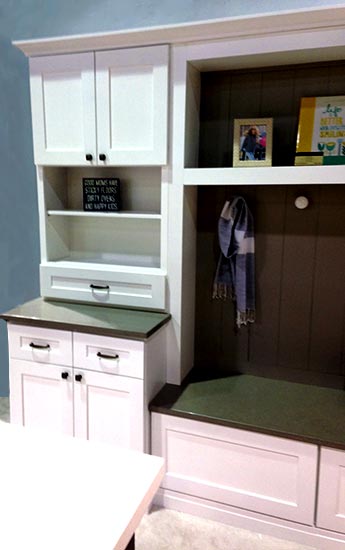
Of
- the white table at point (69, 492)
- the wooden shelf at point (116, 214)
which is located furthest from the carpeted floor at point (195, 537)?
the wooden shelf at point (116, 214)

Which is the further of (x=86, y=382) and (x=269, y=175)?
(x=86, y=382)

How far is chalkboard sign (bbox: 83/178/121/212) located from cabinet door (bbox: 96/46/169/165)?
22 centimetres

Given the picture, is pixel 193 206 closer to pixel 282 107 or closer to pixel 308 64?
pixel 282 107

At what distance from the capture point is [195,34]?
1953mm

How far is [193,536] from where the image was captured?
1.98m

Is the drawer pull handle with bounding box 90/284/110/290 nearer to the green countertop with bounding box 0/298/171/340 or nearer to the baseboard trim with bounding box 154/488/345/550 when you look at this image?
the green countertop with bounding box 0/298/171/340

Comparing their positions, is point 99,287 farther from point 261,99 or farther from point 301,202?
point 261,99

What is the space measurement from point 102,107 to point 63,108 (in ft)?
0.74

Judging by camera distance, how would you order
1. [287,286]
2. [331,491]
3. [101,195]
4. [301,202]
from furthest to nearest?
1. [101,195]
2. [287,286]
3. [301,202]
4. [331,491]

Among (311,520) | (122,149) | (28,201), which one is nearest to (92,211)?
(122,149)

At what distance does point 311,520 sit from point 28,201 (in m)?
2.30

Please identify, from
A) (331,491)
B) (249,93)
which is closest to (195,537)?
(331,491)

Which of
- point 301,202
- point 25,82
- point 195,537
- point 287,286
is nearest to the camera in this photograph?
point 195,537

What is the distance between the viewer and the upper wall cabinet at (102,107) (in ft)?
6.80
